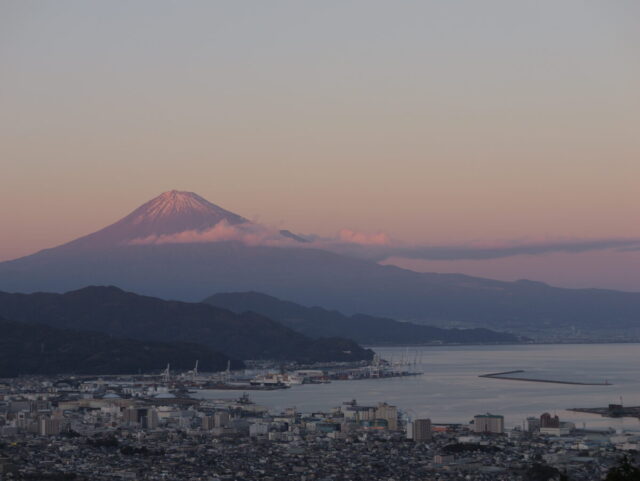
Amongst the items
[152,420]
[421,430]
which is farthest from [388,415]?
[152,420]

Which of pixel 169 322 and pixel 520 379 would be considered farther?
pixel 169 322

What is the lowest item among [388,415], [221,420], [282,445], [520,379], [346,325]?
[282,445]

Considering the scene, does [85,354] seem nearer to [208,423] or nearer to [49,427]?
[208,423]

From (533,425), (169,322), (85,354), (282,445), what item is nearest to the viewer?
(282,445)

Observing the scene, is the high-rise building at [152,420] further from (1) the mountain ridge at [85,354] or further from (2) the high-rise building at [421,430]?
(1) the mountain ridge at [85,354]

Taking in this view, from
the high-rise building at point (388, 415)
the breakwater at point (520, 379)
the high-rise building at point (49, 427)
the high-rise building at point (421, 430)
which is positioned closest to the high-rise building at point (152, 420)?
the high-rise building at point (49, 427)

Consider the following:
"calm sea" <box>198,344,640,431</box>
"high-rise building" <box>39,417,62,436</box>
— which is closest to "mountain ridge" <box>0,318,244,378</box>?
"calm sea" <box>198,344,640,431</box>

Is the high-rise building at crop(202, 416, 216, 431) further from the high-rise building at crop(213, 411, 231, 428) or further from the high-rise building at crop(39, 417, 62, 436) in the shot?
the high-rise building at crop(39, 417, 62, 436)
